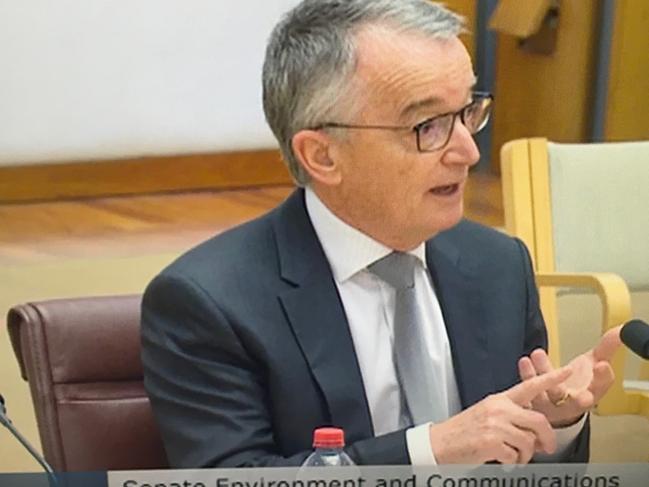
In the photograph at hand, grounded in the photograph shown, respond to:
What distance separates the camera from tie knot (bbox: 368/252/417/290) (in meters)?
1.37

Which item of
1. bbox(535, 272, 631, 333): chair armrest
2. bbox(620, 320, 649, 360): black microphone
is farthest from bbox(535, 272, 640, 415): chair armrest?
bbox(620, 320, 649, 360): black microphone

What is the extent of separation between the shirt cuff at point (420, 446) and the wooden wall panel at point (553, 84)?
150 inches

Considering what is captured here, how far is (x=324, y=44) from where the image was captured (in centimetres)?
132

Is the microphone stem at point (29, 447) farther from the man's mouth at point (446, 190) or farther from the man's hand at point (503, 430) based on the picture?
the man's mouth at point (446, 190)

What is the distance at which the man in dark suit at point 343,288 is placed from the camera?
1.28 m

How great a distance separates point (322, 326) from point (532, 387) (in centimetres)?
29

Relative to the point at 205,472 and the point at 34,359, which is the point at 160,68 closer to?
the point at 34,359

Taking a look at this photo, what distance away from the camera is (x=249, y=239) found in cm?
138

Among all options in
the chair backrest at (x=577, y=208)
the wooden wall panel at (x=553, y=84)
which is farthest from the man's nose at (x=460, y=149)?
the wooden wall panel at (x=553, y=84)

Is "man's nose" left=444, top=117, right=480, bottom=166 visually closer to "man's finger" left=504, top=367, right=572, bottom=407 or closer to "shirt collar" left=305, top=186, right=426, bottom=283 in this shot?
"shirt collar" left=305, top=186, right=426, bottom=283

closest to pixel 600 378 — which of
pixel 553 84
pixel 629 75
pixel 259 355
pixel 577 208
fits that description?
pixel 259 355

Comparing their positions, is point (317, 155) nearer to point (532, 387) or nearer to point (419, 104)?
point (419, 104)

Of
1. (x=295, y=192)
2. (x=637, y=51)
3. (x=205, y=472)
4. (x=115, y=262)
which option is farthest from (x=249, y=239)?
(x=637, y=51)

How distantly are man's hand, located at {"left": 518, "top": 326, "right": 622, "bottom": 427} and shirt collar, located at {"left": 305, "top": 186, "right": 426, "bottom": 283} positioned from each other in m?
0.22
